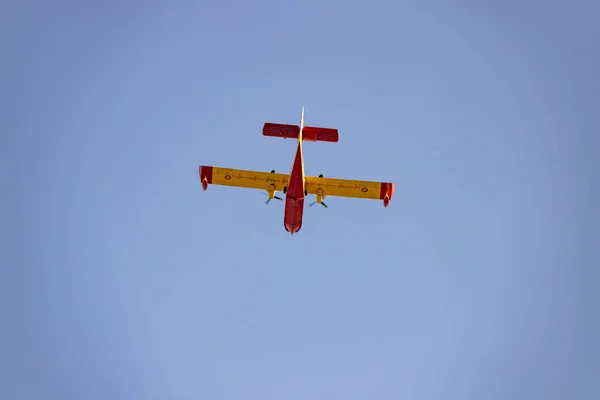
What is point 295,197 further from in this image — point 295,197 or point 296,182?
point 296,182

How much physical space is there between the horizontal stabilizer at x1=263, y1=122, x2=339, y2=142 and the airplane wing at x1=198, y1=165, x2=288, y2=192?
3210 millimetres

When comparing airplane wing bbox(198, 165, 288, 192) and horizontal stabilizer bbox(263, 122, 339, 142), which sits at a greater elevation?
horizontal stabilizer bbox(263, 122, 339, 142)

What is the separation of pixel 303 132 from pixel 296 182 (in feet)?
15.6

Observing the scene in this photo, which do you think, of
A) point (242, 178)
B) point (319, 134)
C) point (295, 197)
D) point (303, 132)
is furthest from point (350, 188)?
point (242, 178)

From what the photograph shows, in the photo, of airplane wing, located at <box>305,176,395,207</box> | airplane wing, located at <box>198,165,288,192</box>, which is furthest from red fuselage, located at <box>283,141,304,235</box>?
airplane wing, located at <box>305,176,395,207</box>

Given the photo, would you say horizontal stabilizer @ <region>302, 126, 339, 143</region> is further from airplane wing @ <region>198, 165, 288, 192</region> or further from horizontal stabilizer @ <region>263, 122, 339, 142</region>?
airplane wing @ <region>198, 165, 288, 192</region>

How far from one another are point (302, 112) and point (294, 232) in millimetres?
8941

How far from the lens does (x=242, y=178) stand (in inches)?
2489

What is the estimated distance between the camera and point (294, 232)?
199 ft

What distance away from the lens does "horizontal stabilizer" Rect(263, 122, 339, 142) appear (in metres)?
61.1

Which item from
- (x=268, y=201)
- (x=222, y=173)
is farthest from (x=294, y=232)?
(x=222, y=173)

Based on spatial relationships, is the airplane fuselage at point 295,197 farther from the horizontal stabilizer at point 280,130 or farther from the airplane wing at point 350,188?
the airplane wing at point 350,188

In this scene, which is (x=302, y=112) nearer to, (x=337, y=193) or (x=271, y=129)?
(x=271, y=129)

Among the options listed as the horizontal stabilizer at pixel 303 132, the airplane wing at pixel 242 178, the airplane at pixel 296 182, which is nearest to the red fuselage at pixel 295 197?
the airplane at pixel 296 182
